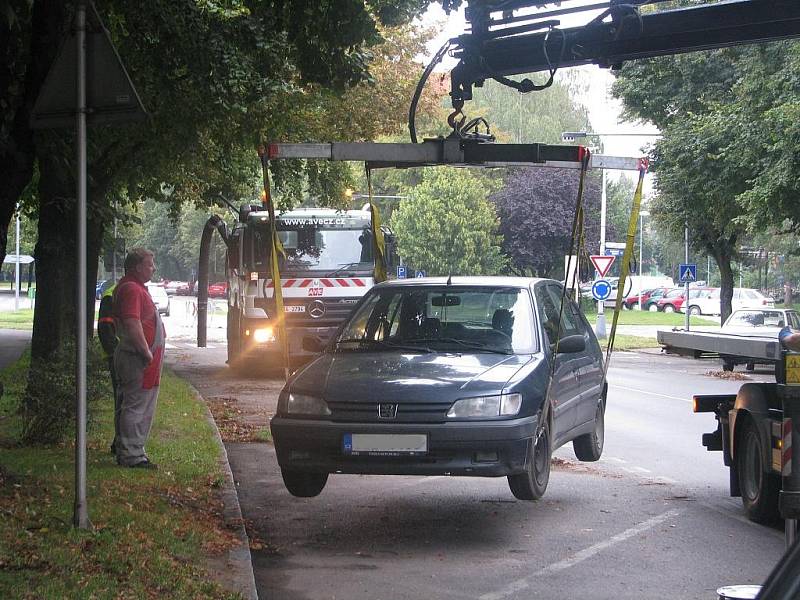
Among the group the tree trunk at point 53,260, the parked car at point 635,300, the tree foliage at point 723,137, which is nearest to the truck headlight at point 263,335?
the tree trunk at point 53,260

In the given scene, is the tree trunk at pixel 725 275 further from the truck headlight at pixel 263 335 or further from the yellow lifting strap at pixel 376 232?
the yellow lifting strap at pixel 376 232

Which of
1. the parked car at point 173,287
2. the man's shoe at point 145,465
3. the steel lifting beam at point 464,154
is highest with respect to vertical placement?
the steel lifting beam at point 464,154

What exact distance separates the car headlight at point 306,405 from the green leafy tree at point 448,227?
52800mm

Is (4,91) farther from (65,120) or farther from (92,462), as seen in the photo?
(92,462)

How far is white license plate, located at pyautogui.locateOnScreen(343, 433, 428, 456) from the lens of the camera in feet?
25.8

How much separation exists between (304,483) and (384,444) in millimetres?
1193

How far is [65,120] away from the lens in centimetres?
712

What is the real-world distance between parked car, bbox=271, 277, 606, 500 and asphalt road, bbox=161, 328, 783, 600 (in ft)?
1.42

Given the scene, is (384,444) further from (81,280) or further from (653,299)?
(653,299)

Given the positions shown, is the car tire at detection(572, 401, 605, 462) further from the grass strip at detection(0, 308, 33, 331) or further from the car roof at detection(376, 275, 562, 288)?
the grass strip at detection(0, 308, 33, 331)

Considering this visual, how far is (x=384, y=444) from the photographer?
7895 mm

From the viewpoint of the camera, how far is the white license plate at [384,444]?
25.8 ft

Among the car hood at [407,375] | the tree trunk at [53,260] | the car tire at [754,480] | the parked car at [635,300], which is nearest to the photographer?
the car hood at [407,375]

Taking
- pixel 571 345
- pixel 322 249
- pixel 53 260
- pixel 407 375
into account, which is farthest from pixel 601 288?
pixel 407 375
